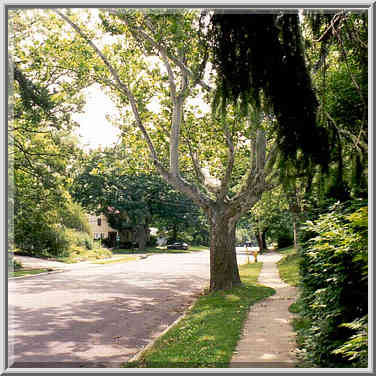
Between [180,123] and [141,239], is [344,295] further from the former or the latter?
[141,239]

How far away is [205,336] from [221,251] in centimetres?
513

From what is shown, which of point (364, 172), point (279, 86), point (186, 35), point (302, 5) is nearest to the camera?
point (279, 86)

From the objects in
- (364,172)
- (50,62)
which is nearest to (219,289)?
(50,62)

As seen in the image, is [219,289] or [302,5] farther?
[219,289]

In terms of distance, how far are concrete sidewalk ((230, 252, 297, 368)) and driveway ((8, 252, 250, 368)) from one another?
5.61 ft

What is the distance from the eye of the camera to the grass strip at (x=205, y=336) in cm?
541

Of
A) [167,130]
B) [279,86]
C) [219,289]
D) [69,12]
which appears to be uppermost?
[69,12]

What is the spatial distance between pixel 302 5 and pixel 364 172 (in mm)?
1918

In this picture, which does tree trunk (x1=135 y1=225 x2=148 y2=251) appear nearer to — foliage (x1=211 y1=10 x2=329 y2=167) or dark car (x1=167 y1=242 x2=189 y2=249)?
dark car (x1=167 y1=242 x2=189 y2=249)

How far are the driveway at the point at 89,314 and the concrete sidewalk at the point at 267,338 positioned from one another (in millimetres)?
1710

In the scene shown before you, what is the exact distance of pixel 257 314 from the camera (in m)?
9.00

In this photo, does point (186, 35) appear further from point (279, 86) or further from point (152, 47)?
point (279, 86)

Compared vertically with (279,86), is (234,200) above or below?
below

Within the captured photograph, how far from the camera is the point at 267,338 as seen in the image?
6.59 meters
